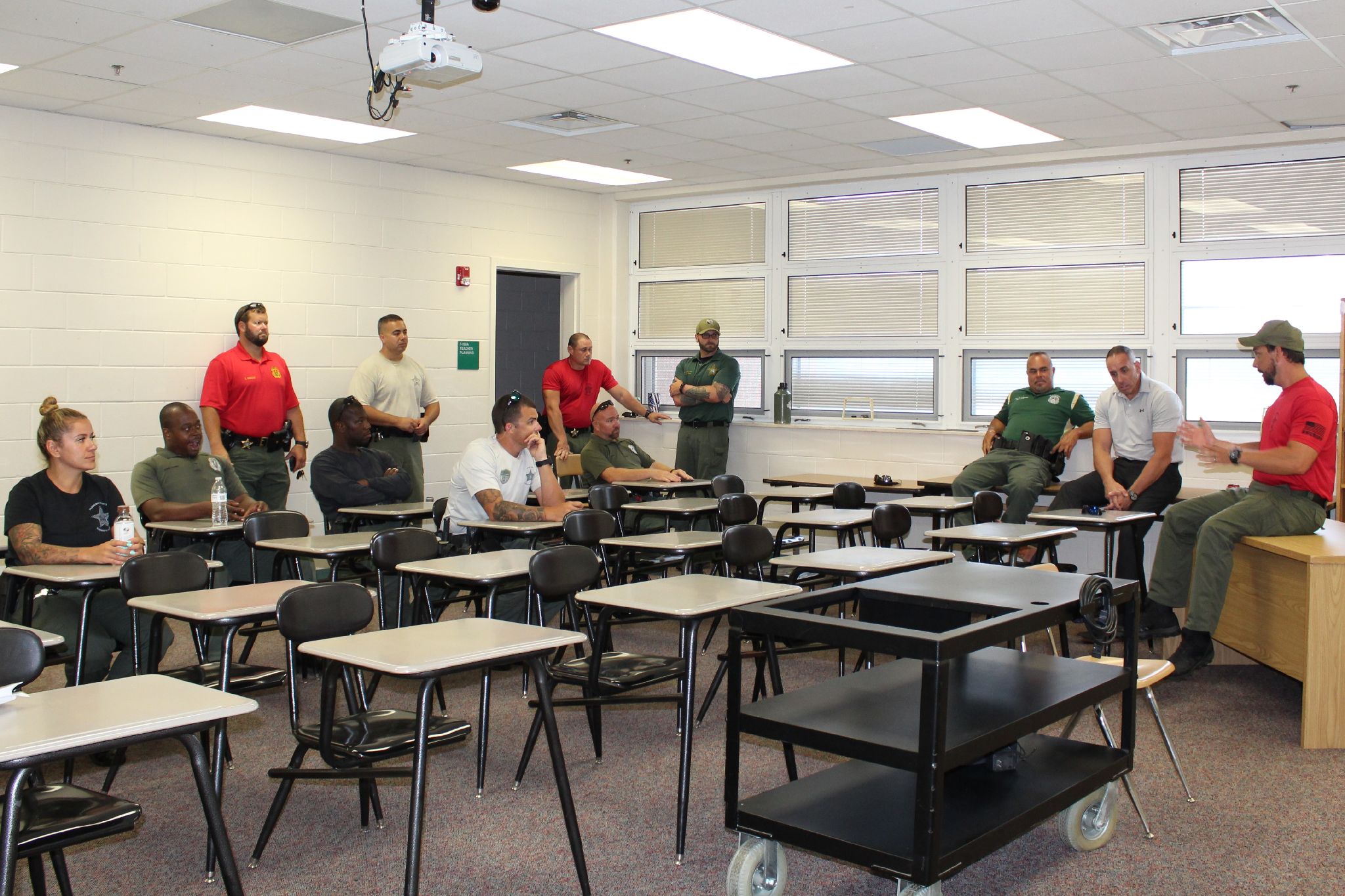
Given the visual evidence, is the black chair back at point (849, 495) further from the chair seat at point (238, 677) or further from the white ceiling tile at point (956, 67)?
the chair seat at point (238, 677)

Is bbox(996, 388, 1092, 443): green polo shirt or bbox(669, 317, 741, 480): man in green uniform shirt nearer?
bbox(996, 388, 1092, 443): green polo shirt

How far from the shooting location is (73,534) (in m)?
4.49

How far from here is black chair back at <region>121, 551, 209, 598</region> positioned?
12.5ft

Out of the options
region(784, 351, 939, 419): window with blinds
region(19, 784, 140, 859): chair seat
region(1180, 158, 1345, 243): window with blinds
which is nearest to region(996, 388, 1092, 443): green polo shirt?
region(784, 351, 939, 419): window with blinds

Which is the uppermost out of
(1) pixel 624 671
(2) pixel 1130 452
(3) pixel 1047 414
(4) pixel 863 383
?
(4) pixel 863 383

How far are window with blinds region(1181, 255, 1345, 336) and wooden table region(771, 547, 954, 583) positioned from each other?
3859 mm

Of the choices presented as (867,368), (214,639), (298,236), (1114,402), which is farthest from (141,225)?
(1114,402)

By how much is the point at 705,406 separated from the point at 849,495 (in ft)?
7.83

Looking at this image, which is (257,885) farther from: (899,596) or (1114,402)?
(1114,402)

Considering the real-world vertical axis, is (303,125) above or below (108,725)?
above

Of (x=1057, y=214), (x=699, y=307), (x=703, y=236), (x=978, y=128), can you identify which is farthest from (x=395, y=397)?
(x=1057, y=214)

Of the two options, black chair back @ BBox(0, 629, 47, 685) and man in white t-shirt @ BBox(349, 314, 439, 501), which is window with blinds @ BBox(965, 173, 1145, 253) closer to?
man in white t-shirt @ BBox(349, 314, 439, 501)

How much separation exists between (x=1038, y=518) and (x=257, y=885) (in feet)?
14.3

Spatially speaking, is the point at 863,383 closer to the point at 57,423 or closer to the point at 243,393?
the point at 243,393
